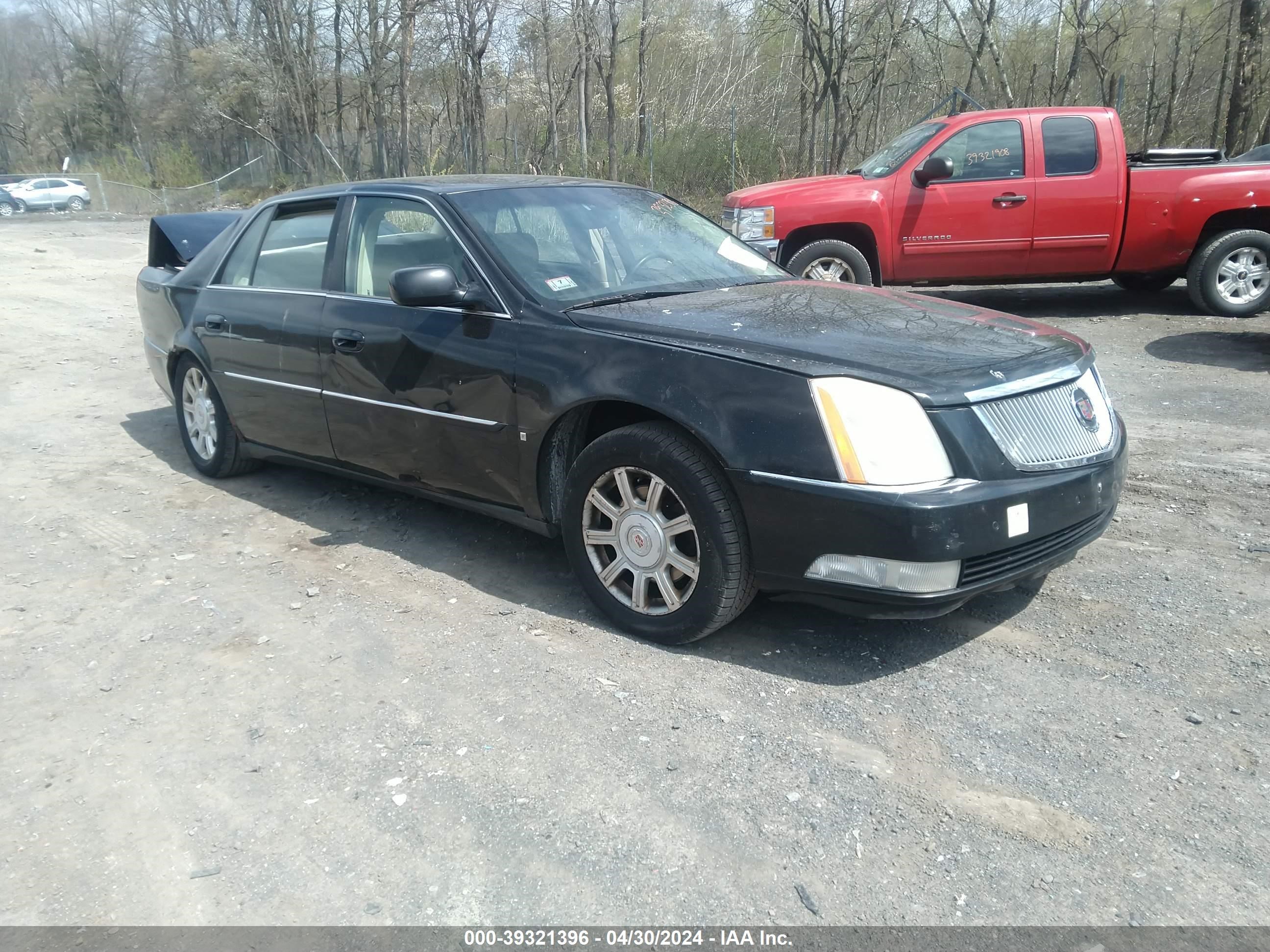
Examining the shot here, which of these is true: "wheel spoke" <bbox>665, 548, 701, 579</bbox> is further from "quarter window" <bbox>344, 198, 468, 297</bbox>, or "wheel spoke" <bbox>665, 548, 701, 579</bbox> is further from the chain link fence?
the chain link fence

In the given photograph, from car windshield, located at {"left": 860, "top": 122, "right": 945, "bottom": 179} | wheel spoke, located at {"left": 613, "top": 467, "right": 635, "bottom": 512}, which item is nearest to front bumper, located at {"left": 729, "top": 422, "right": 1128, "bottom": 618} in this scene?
wheel spoke, located at {"left": 613, "top": 467, "right": 635, "bottom": 512}

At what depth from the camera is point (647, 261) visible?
454cm

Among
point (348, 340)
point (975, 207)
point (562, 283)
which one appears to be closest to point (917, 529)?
point (562, 283)

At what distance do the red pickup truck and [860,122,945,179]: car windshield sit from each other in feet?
0.10

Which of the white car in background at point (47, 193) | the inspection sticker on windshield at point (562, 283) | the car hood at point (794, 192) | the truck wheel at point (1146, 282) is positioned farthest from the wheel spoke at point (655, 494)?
the white car in background at point (47, 193)

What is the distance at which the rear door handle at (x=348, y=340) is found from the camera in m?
4.59

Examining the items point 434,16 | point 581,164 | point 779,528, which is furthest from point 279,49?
point 779,528

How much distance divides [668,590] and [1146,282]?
890 cm

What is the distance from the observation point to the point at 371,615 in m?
4.09

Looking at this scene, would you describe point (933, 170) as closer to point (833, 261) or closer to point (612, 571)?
point (833, 261)

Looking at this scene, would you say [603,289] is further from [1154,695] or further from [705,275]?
[1154,695]

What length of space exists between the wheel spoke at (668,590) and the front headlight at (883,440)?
2.59 feet

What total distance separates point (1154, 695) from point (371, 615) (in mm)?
2802

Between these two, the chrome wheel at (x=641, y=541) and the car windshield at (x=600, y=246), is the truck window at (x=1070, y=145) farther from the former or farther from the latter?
the chrome wheel at (x=641, y=541)
